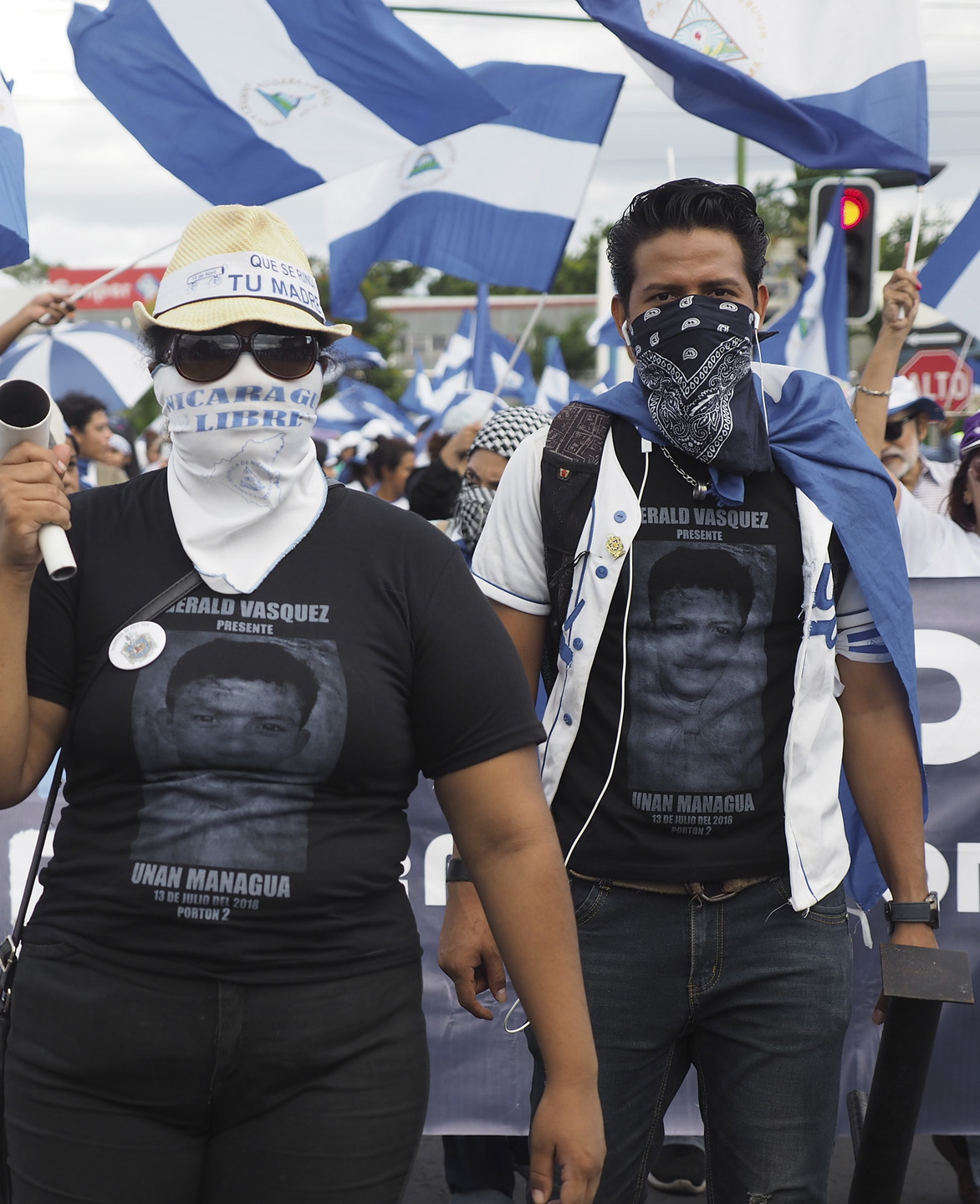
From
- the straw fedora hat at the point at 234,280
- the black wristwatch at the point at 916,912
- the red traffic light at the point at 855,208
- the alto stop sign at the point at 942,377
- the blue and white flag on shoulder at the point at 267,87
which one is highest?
the alto stop sign at the point at 942,377

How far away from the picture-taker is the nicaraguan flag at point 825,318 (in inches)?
366

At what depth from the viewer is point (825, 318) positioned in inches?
372

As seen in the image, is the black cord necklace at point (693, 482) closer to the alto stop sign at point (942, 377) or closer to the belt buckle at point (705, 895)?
the belt buckle at point (705, 895)

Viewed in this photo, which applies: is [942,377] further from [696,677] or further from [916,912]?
[696,677]

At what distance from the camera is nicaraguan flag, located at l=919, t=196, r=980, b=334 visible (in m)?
6.39

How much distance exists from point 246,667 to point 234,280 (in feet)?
1.93

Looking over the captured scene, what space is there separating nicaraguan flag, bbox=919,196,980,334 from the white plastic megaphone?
5.08 m

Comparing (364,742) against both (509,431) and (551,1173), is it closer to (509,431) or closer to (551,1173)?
(551,1173)

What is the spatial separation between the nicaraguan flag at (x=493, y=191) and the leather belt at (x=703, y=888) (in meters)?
5.56

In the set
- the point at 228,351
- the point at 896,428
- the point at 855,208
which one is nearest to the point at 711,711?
the point at 228,351

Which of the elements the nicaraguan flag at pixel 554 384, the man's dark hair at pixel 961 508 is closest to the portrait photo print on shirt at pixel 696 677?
the man's dark hair at pixel 961 508

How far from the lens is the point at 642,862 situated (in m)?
2.56

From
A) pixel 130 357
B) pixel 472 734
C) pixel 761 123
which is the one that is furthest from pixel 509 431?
pixel 130 357

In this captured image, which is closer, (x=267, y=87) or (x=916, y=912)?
(x=916, y=912)
